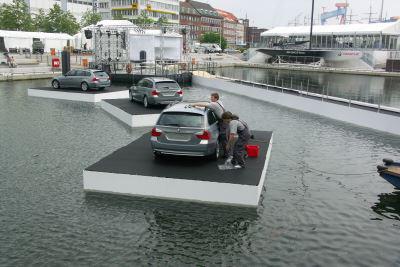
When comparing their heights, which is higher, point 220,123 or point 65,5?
point 65,5

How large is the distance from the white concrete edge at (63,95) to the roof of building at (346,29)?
213ft

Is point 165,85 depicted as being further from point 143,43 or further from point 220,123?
point 143,43

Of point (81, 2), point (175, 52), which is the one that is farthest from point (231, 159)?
point (81, 2)

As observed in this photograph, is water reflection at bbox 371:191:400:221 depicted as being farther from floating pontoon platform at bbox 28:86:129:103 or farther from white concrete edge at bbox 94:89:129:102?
floating pontoon platform at bbox 28:86:129:103

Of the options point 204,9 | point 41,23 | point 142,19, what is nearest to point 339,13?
point 142,19

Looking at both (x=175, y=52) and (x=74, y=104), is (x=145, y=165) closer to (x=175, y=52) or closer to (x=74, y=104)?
(x=74, y=104)

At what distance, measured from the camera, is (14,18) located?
8175cm

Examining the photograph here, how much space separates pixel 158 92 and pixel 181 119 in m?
10.2

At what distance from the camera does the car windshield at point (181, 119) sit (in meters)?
11.6

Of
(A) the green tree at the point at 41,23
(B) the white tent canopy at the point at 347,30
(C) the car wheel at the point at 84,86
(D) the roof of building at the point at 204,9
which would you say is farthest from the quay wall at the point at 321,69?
(D) the roof of building at the point at 204,9

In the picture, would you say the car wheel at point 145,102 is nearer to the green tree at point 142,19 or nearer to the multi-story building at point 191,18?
the green tree at point 142,19

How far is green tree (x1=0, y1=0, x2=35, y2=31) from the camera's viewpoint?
81062 millimetres

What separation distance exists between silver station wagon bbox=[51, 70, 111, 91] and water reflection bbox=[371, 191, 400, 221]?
2237 centimetres

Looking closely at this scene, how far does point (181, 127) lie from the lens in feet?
37.8
